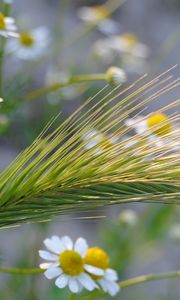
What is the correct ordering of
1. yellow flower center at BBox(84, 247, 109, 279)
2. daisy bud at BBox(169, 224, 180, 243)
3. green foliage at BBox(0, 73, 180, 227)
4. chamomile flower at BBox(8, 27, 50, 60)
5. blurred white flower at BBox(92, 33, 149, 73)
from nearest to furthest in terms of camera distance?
green foliage at BBox(0, 73, 180, 227)
yellow flower center at BBox(84, 247, 109, 279)
chamomile flower at BBox(8, 27, 50, 60)
daisy bud at BBox(169, 224, 180, 243)
blurred white flower at BBox(92, 33, 149, 73)

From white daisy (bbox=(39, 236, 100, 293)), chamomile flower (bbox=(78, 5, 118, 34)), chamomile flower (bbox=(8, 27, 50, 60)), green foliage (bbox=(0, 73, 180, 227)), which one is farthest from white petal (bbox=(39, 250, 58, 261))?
chamomile flower (bbox=(78, 5, 118, 34))

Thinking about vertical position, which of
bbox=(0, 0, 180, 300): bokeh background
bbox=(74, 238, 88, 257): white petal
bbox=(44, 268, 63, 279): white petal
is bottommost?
bbox=(44, 268, 63, 279): white petal

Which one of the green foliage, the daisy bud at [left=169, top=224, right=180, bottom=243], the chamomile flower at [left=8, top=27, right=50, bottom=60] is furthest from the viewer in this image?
the daisy bud at [left=169, top=224, right=180, bottom=243]

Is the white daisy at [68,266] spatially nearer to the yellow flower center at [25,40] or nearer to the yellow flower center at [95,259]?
the yellow flower center at [95,259]

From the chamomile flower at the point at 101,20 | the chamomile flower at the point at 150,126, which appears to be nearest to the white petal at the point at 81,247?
the chamomile flower at the point at 150,126

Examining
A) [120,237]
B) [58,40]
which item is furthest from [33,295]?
[58,40]

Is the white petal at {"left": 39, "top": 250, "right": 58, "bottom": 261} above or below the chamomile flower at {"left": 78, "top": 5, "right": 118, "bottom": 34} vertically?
below

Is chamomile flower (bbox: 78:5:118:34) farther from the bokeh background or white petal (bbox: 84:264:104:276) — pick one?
white petal (bbox: 84:264:104:276)
